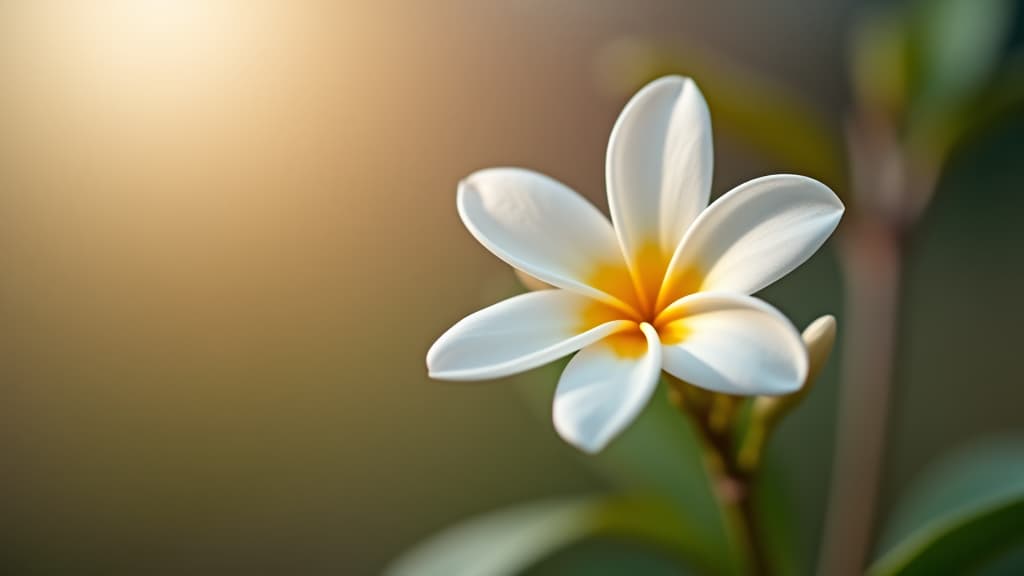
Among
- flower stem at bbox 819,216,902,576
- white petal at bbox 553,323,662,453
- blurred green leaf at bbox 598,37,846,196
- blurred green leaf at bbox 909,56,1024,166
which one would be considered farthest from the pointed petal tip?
blurred green leaf at bbox 909,56,1024,166

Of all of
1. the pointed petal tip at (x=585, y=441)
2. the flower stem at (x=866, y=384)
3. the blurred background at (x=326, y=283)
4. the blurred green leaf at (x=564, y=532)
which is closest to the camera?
the pointed petal tip at (x=585, y=441)

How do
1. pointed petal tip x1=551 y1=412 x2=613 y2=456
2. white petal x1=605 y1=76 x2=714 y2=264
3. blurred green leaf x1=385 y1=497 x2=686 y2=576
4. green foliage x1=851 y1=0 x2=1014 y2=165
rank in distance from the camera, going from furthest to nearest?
green foliage x1=851 y1=0 x2=1014 y2=165, blurred green leaf x1=385 y1=497 x2=686 y2=576, white petal x1=605 y1=76 x2=714 y2=264, pointed petal tip x1=551 y1=412 x2=613 y2=456

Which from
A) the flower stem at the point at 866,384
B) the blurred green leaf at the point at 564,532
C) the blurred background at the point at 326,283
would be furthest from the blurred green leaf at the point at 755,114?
the blurred green leaf at the point at 564,532

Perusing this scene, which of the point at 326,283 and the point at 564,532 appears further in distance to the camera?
the point at 326,283

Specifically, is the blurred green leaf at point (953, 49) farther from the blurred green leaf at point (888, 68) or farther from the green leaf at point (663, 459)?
the green leaf at point (663, 459)

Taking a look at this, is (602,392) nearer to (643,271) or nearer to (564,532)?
(643,271)

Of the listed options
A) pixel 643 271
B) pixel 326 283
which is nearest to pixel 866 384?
pixel 643 271

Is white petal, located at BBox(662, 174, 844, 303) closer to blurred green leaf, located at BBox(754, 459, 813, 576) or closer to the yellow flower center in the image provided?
the yellow flower center
